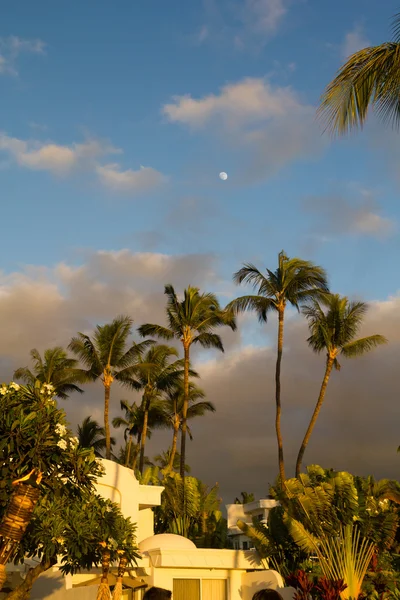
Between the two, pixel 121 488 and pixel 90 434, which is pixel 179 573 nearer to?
pixel 121 488

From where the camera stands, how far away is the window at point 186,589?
71.8 ft

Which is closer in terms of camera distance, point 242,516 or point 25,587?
point 25,587

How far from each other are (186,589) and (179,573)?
59 centimetres

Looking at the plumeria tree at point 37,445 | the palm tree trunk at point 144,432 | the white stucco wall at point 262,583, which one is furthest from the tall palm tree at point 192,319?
the plumeria tree at point 37,445

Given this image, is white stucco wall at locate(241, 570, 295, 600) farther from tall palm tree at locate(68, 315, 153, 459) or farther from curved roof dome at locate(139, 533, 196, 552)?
tall palm tree at locate(68, 315, 153, 459)

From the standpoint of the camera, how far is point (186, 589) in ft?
72.5

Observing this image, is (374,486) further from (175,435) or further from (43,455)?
(175,435)

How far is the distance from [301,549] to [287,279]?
1774 cm

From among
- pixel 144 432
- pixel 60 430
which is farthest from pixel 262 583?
pixel 144 432

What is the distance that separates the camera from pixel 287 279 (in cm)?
4000

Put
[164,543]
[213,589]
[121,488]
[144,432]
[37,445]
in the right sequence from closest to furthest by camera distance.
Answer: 1. [37,445]
2. [213,589]
3. [164,543]
4. [121,488]
5. [144,432]

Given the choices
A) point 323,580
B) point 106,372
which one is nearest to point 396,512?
point 323,580

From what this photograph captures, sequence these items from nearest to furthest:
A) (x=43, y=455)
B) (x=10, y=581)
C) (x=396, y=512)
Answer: (x=43, y=455)
(x=10, y=581)
(x=396, y=512)

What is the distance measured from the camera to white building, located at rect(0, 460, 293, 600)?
65.8 feet
